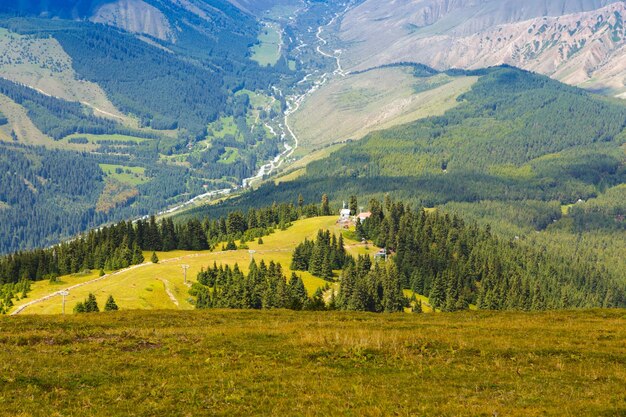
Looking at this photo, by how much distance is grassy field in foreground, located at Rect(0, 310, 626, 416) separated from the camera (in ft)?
122

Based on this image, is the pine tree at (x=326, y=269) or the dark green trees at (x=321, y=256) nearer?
the pine tree at (x=326, y=269)

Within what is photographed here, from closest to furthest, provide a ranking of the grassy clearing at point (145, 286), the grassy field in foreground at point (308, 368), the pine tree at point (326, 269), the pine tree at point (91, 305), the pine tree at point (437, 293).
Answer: the grassy field in foreground at point (308, 368) → the pine tree at point (91, 305) → the grassy clearing at point (145, 286) → the pine tree at point (326, 269) → the pine tree at point (437, 293)

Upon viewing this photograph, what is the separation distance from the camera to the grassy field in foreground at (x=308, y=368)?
37.3m

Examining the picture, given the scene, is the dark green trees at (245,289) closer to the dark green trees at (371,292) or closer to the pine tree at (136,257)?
the dark green trees at (371,292)

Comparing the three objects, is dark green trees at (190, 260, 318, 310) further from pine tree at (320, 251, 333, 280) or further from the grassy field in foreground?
the grassy field in foreground

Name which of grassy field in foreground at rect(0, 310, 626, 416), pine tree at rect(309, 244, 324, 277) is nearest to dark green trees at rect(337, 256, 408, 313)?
pine tree at rect(309, 244, 324, 277)

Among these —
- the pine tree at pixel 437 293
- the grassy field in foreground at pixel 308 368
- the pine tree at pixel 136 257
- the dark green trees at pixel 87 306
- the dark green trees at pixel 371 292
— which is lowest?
the pine tree at pixel 437 293

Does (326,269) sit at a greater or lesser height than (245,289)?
lesser

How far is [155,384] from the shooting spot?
4159 centimetres

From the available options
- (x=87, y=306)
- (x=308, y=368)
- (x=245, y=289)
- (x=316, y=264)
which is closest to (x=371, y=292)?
(x=245, y=289)

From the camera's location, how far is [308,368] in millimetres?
46062

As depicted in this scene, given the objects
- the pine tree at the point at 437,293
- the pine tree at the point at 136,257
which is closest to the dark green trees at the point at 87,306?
the pine tree at the point at 136,257

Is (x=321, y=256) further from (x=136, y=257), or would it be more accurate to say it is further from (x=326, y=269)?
(x=136, y=257)

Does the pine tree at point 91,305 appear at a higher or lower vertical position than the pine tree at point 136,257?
lower
